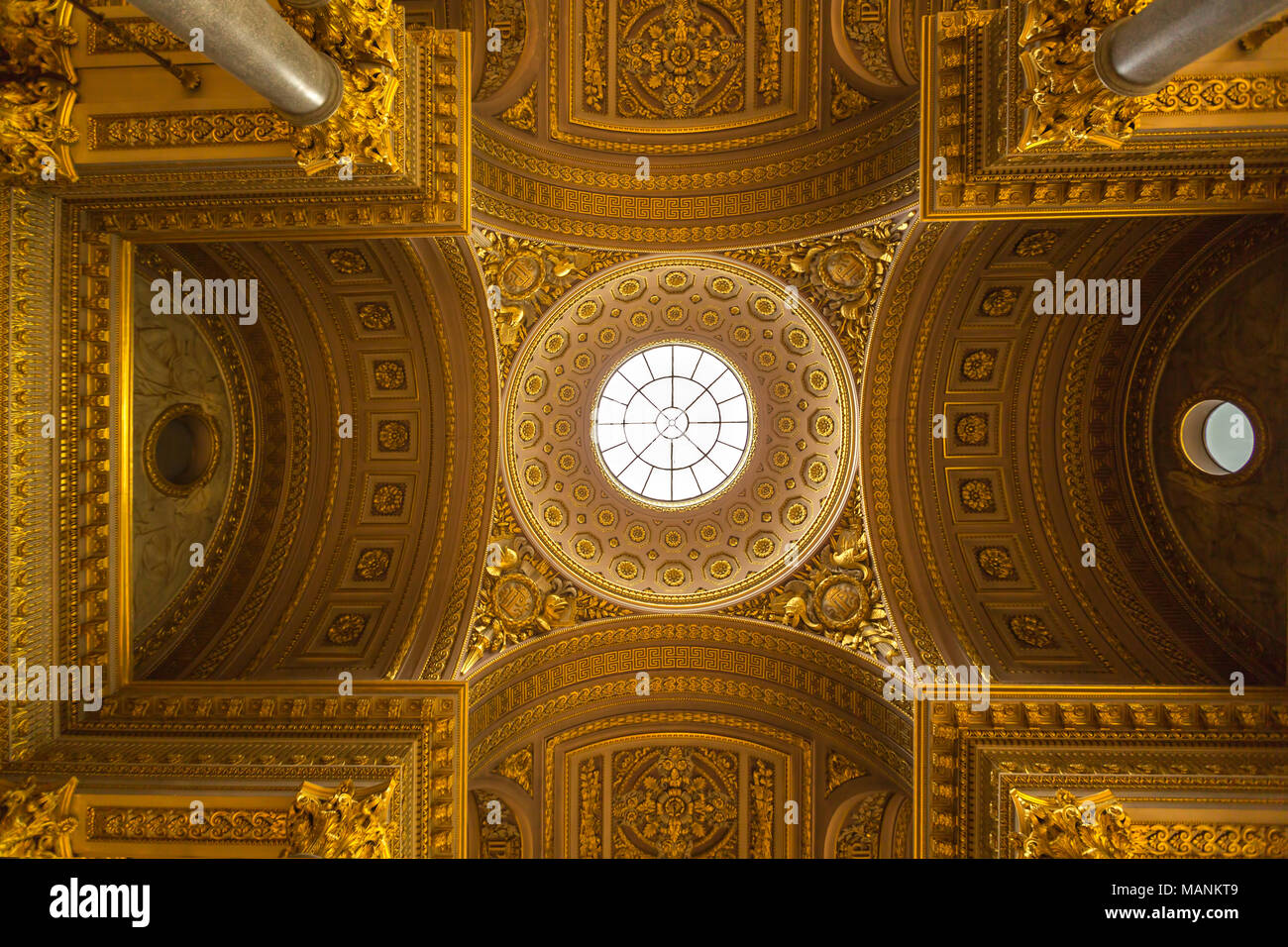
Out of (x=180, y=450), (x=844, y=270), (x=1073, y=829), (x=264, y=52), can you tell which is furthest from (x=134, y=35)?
(x=1073, y=829)

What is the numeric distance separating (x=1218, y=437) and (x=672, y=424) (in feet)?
29.2

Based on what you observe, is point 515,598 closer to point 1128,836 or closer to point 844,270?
point 844,270

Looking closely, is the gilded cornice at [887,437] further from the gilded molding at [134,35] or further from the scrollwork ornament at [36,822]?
the scrollwork ornament at [36,822]

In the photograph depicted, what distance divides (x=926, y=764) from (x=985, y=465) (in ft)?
18.2

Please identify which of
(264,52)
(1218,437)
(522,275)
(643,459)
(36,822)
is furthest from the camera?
(643,459)

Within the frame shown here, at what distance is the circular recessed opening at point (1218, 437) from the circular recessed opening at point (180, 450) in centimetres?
1622

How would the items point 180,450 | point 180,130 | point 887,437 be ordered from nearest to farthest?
point 180,130, point 180,450, point 887,437

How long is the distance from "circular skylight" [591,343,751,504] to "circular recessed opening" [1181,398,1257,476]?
23.4 feet

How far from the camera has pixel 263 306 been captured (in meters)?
12.4

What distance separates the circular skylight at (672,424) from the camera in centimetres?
1408

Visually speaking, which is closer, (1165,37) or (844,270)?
(1165,37)

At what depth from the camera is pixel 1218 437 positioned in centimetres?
1089

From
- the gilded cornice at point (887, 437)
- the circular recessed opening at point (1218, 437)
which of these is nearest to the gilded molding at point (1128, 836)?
the gilded cornice at point (887, 437)

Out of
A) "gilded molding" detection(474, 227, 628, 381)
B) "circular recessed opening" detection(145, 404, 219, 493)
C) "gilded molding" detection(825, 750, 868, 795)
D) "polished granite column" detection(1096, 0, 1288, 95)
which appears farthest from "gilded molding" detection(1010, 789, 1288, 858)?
"circular recessed opening" detection(145, 404, 219, 493)
